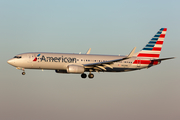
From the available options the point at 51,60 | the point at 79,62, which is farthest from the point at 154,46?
the point at 51,60

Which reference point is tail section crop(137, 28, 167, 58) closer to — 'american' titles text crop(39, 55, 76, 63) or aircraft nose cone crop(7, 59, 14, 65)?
'american' titles text crop(39, 55, 76, 63)

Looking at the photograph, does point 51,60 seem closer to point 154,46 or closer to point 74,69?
point 74,69

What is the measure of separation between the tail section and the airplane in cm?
24

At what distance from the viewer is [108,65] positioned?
188 ft

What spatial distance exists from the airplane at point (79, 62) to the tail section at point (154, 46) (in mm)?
239

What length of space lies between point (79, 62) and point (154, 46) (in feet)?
56.1

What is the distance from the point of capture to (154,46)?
65.5 m

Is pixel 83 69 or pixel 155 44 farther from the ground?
pixel 155 44

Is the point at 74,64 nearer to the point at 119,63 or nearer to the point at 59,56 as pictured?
the point at 59,56

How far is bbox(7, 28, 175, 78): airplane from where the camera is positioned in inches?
2215

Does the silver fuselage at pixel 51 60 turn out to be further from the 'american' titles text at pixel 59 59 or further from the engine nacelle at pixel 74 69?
the engine nacelle at pixel 74 69

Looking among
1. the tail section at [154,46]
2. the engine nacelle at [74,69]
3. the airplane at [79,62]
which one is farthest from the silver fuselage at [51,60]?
the tail section at [154,46]

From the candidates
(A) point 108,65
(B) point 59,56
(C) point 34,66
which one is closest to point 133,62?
(A) point 108,65

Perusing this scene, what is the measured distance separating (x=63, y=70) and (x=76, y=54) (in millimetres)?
3923
